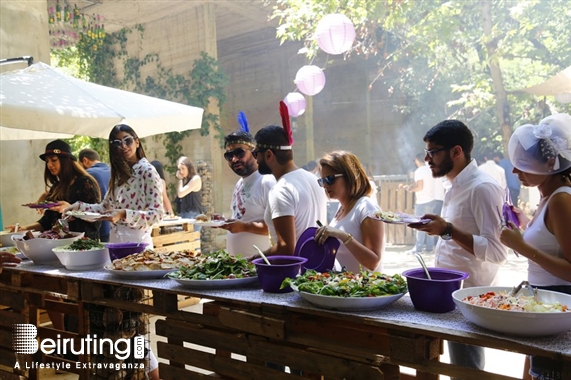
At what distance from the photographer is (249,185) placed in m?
3.34

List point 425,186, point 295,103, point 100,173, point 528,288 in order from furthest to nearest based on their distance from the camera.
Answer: point 295,103 < point 425,186 < point 100,173 < point 528,288

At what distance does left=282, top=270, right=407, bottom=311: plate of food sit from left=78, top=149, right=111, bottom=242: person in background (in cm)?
277

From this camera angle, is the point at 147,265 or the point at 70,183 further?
the point at 70,183

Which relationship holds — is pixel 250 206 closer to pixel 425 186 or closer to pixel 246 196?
pixel 246 196

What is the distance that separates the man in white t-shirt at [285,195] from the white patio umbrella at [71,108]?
205 cm

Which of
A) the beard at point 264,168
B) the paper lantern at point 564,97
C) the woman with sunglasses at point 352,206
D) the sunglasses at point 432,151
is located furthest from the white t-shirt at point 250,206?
the paper lantern at point 564,97

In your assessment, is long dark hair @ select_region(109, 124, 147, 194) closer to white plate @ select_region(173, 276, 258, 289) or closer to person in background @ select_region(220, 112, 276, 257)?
person in background @ select_region(220, 112, 276, 257)

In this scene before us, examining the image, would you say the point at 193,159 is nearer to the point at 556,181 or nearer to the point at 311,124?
the point at 311,124

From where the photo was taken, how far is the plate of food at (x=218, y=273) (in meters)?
2.34

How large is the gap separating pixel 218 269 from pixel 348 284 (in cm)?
73

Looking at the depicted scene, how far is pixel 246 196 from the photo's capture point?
11.0ft

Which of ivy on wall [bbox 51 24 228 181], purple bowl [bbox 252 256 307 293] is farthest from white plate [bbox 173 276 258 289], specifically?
ivy on wall [bbox 51 24 228 181]

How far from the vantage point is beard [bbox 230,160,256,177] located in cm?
330

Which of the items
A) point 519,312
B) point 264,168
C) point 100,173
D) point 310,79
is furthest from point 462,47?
point 519,312
